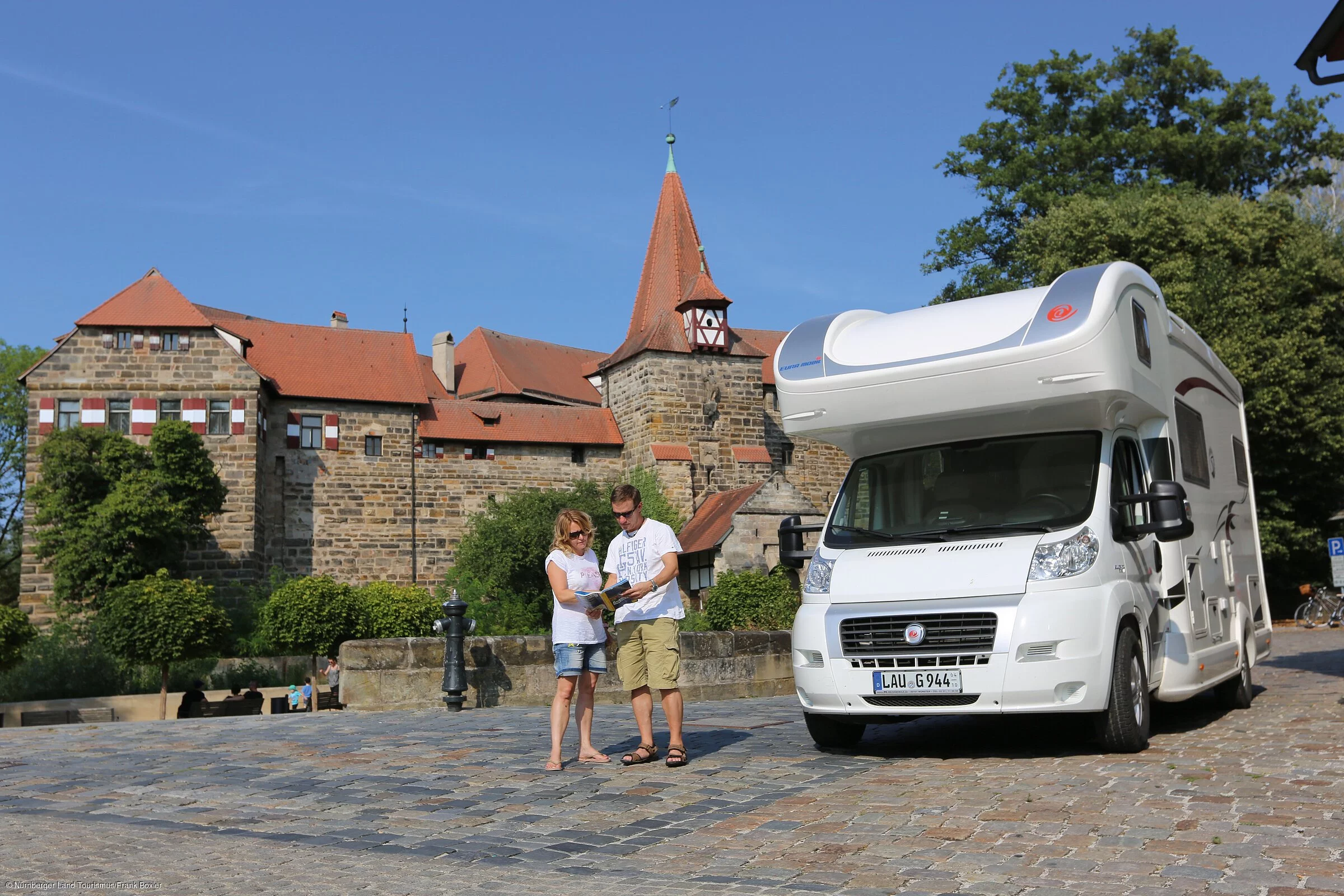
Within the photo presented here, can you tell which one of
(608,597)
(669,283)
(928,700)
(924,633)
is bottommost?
(928,700)

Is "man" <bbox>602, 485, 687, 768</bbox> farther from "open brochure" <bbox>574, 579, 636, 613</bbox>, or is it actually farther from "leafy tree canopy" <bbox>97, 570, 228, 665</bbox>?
"leafy tree canopy" <bbox>97, 570, 228, 665</bbox>

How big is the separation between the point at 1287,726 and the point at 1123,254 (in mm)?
24376

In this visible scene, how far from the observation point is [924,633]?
7152 millimetres

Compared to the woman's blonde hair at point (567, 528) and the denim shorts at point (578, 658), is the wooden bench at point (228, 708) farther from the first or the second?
the woman's blonde hair at point (567, 528)

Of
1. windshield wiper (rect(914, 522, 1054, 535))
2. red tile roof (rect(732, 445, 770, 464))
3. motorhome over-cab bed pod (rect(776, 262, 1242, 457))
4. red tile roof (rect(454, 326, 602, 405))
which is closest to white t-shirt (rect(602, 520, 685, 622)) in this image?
motorhome over-cab bed pod (rect(776, 262, 1242, 457))

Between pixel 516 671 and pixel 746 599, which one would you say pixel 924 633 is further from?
pixel 746 599

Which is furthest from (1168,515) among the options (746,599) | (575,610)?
(746,599)

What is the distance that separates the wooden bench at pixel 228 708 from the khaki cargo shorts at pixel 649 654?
55.3 feet

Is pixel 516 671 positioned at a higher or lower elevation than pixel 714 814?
higher

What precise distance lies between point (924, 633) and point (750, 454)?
42.1 m

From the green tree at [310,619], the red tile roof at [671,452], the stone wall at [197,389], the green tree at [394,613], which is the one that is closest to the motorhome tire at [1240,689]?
the green tree at [394,613]

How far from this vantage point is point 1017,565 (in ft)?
23.2

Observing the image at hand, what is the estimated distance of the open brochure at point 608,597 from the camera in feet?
24.3

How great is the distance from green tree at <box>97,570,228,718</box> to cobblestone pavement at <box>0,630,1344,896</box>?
85.2 feet
